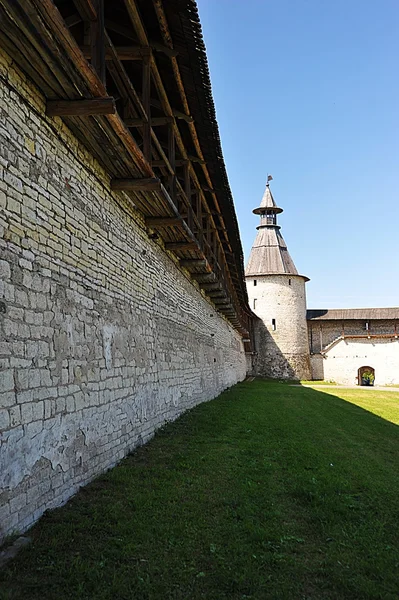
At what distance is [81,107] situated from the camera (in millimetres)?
3980

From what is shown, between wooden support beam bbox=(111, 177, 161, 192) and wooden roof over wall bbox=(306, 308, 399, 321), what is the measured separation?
30736mm

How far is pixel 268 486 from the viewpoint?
4.86m

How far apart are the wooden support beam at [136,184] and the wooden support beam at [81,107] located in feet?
5.21

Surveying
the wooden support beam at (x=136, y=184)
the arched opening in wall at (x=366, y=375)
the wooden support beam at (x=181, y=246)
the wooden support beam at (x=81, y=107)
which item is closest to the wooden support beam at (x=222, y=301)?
the wooden support beam at (x=181, y=246)

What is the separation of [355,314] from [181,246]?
95.1 feet

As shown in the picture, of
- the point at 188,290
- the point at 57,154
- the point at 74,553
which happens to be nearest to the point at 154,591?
the point at 74,553

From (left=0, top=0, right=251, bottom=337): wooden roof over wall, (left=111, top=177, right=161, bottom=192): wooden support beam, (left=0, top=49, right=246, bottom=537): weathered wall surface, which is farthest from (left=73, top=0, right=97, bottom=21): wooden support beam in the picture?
(left=111, top=177, right=161, bottom=192): wooden support beam

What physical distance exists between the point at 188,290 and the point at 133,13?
A: 7.34 metres

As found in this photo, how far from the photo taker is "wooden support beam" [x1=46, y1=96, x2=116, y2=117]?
12.9 ft

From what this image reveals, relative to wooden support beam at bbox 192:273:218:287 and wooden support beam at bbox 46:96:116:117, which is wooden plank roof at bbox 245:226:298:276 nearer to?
wooden support beam at bbox 192:273:218:287

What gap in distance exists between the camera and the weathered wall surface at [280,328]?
3303 centimetres

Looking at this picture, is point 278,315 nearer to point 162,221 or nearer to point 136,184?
point 162,221

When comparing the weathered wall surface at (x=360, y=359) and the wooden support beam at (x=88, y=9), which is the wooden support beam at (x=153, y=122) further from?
the weathered wall surface at (x=360, y=359)

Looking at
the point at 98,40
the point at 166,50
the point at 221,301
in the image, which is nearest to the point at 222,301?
the point at 221,301
